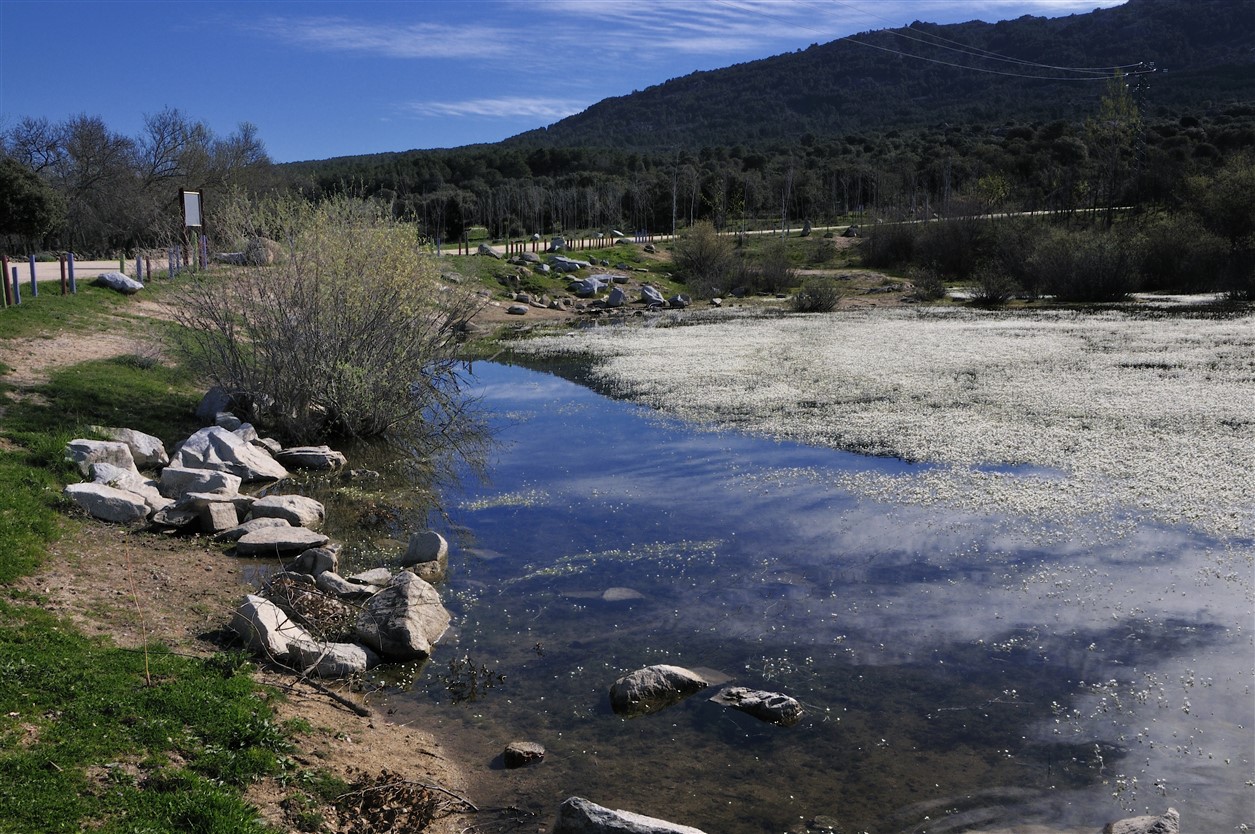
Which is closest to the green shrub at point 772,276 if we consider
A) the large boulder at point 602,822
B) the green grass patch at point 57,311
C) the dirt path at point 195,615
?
the green grass patch at point 57,311

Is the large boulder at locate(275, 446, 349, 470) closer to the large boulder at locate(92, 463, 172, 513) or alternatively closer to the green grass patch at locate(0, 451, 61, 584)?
the large boulder at locate(92, 463, 172, 513)

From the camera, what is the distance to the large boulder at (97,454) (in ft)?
43.2

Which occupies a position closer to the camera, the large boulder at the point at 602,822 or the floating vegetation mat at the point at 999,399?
the large boulder at the point at 602,822

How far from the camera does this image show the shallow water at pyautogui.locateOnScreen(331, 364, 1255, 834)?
6.89m

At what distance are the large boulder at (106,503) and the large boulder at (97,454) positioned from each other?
124cm

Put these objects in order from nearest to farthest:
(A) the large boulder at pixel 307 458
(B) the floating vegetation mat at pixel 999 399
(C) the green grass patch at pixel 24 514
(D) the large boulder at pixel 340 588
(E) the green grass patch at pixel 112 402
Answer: (C) the green grass patch at pixel 24 514
(D) the large boulder at pixel 340 588
(B) the floating vegetation mat at pixel 999 399
(E) the green grass patch at pixel 112 402
(A) the large boulder at pixel 307 458

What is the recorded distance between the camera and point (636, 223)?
89.4m

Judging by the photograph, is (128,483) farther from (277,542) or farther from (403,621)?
(403,621)

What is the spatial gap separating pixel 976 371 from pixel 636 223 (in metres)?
66.5

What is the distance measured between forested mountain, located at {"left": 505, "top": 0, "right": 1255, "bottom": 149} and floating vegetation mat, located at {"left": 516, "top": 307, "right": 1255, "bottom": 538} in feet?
338

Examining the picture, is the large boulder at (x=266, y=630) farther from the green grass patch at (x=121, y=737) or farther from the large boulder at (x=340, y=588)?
the large boulder at (x=340, y=588)

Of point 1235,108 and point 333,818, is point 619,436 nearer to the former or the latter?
point 333,818

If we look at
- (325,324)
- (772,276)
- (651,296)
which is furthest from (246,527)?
(772,276)

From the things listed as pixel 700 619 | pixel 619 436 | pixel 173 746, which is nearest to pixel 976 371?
pixel 619 436
